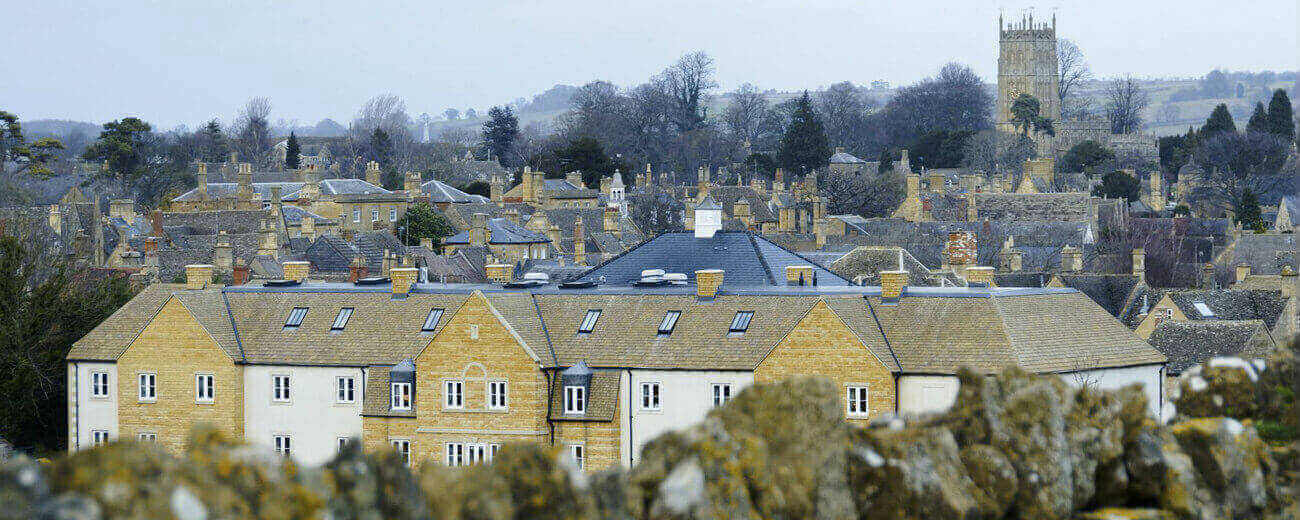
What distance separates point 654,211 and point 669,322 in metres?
68.5

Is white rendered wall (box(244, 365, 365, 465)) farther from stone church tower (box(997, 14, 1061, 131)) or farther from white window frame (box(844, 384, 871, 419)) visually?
stone church tower (box(997, 14, 1061, 131))

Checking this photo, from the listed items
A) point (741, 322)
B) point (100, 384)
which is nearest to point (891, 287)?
point (741, 322)

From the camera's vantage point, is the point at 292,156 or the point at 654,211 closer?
the point at 654,211

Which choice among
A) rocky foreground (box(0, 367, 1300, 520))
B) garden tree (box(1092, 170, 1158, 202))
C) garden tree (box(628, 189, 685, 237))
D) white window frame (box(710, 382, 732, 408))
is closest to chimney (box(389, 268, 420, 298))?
white window frame (box(710, 382, 732, 408))

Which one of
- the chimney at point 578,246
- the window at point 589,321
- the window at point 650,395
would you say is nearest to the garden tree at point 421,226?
the chimney at point 578,246

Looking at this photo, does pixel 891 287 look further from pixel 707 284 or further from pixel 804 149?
pixel 804 149

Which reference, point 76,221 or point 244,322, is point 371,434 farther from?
point 76,221

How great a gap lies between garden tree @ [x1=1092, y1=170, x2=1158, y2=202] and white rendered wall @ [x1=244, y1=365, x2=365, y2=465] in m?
82.6

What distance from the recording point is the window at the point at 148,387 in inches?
1353

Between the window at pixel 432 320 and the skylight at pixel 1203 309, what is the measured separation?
2693cm

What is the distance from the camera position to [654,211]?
101 m

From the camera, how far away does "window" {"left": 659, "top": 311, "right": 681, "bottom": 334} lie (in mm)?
32844

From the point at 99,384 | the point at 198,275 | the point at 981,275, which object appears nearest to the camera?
the point at 99,384

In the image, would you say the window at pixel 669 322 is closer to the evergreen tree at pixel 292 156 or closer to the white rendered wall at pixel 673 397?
the white rendered wall at pixel 673 397
